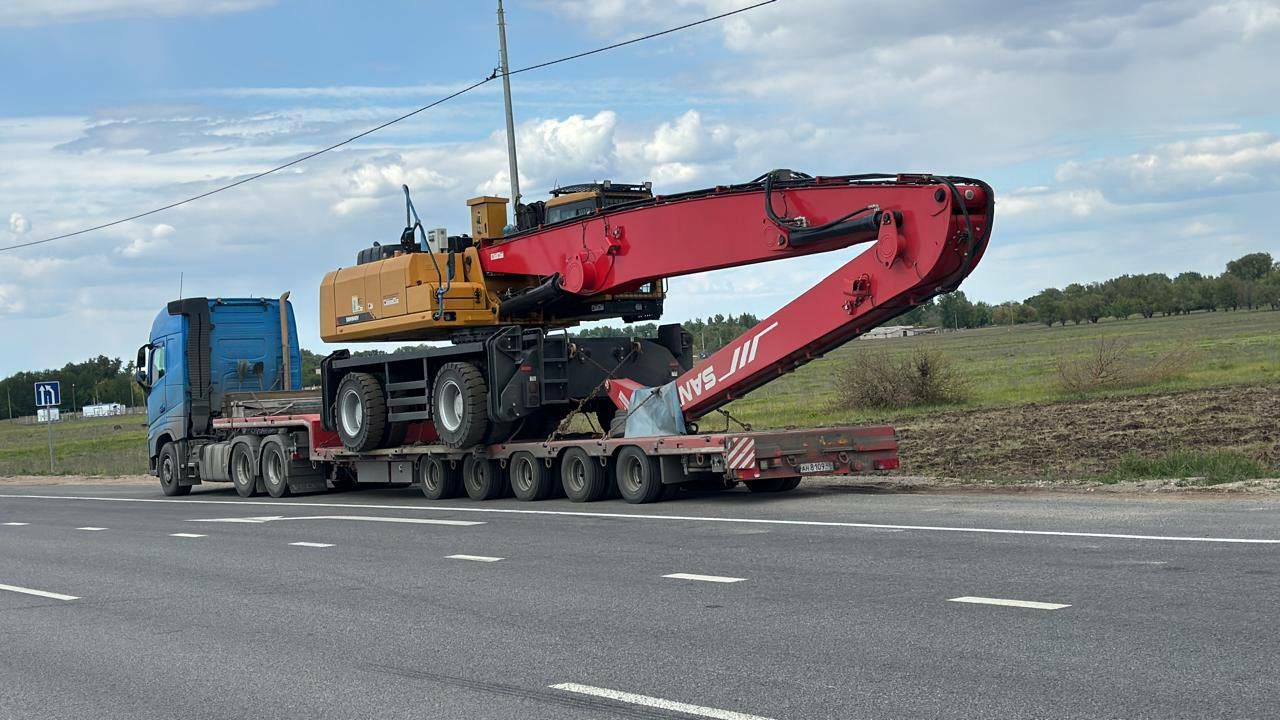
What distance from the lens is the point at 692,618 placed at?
9453mm

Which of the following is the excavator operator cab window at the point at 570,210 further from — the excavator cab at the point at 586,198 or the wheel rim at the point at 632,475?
the wheel rim at the point at 632,475

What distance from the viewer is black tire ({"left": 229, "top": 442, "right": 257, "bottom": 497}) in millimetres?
26016

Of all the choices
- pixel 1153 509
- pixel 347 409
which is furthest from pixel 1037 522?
pixel 347 409

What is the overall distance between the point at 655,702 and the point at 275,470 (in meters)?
19.4

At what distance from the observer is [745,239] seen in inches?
665

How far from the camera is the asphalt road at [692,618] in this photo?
7.16 m

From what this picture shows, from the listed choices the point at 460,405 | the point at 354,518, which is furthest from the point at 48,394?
the point at 354,518

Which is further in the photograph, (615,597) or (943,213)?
(943,213)

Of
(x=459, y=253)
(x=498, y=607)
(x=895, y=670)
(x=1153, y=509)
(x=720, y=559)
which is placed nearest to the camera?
(x=895, y=670)

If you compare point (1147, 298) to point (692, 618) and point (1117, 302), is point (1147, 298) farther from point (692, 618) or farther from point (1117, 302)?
point (692, 618)

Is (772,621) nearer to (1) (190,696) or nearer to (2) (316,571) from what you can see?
(1) (190,696)

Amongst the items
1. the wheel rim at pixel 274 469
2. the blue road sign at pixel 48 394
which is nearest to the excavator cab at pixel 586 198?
the wheel rim at pixel 274 469

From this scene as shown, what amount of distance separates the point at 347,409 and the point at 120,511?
422 centimetres

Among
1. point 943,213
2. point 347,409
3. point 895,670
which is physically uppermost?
point 943,213
